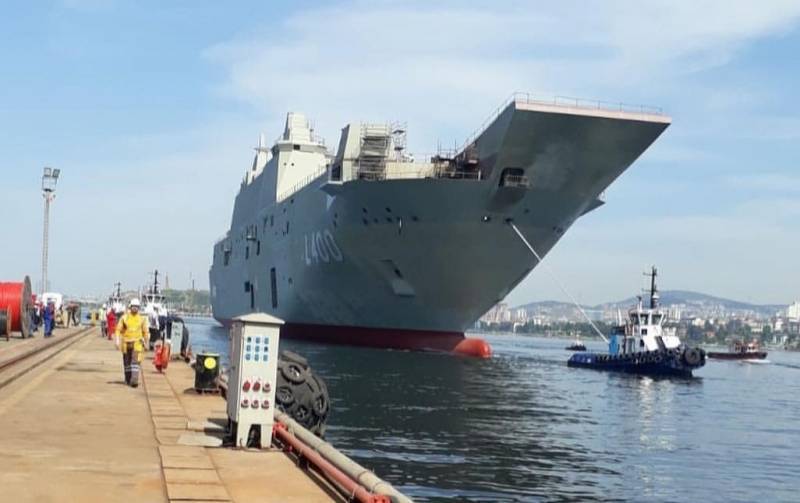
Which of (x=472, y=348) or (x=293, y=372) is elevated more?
(x=293, y=372)

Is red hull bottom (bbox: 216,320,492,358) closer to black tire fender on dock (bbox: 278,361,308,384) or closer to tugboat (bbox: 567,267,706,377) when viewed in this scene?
tugboat (bbox: 567,267,706,377)

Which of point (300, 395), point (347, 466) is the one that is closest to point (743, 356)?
point (300, 395)

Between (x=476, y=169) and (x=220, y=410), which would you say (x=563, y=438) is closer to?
(x=220, y=410)

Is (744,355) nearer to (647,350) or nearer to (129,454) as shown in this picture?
→ (647,350)

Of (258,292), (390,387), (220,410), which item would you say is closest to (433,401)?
(390,387)

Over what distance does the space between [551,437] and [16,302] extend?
23.2m

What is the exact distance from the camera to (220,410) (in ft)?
51.0

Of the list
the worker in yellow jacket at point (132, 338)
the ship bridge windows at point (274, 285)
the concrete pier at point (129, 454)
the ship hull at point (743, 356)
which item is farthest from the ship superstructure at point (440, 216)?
the ship hull at point (743, 356)

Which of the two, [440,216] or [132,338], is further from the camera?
[440,216]

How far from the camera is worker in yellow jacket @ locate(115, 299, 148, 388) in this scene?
18491 mm

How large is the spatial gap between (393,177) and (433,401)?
2257cm

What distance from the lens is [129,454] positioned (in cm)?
1082

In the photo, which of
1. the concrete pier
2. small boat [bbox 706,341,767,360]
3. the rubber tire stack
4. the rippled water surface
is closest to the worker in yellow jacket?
the concrete pier

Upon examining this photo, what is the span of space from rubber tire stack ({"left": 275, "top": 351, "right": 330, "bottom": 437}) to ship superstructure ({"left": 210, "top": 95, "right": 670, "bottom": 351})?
26429 millimetres
